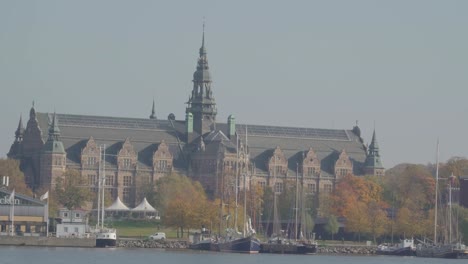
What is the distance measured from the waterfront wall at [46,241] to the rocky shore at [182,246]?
417cm

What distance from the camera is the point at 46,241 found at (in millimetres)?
182875

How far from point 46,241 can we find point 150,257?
19.0 m

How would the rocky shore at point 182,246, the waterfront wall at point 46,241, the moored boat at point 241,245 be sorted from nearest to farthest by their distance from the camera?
the moored boat at point 241,245, the waterfront wall at point 46,241, the rocky shore at point 182,246

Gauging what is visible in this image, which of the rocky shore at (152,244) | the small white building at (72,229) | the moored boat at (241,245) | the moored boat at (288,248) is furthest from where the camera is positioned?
the rocky shore at (152,244)

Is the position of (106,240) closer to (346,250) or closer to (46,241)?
(46,241)

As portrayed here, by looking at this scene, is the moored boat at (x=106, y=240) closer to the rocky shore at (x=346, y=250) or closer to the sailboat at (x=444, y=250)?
the rocky shore at (x=346, y=250)

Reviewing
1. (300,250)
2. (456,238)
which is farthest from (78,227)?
(456,238)

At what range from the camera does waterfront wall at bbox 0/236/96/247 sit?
182 meters

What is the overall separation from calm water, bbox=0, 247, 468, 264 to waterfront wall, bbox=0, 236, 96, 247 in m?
3.75

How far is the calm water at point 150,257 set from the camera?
514 feet

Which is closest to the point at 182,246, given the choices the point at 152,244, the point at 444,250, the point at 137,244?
the point at 152,244

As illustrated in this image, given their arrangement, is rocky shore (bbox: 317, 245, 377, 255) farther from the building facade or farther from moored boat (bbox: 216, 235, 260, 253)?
the building facade

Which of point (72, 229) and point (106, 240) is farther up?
point (72, 229)

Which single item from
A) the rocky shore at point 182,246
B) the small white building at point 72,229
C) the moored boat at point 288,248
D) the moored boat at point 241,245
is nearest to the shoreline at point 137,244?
the rocky shore at point 182,246
